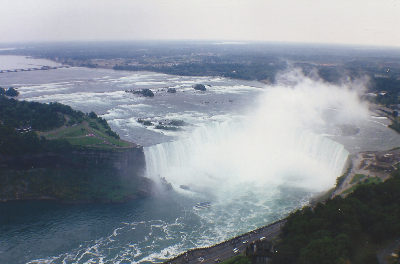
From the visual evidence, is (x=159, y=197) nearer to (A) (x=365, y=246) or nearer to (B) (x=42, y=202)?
(B) (x=42, y=202)

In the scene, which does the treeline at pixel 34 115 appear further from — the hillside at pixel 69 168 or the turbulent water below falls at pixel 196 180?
the turbulent water below falls at pixel 196 180

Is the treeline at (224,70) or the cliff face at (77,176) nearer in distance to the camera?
the cliff face at (77,176)

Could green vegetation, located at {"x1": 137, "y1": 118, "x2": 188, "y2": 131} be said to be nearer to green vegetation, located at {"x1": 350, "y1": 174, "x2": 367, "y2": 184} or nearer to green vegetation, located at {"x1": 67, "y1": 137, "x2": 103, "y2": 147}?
green vegetation, located at {"x1": 67, "y1": 137, "x2": 103, "y2": 147}

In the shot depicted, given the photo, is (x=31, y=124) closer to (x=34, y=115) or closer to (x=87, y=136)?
(x=34, y=115)

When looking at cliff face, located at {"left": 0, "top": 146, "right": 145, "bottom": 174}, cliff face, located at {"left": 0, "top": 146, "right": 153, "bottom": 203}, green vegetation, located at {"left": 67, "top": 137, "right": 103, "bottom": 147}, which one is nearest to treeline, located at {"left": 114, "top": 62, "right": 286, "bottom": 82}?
green vegetation, located at {"left": 67, "top": 137, "right": 103, "bottom": 147}

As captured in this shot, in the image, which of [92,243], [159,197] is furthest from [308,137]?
[92,243]

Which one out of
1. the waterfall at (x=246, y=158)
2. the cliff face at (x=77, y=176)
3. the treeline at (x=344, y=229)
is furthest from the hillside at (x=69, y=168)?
the treeline at (x=344, y=229)
